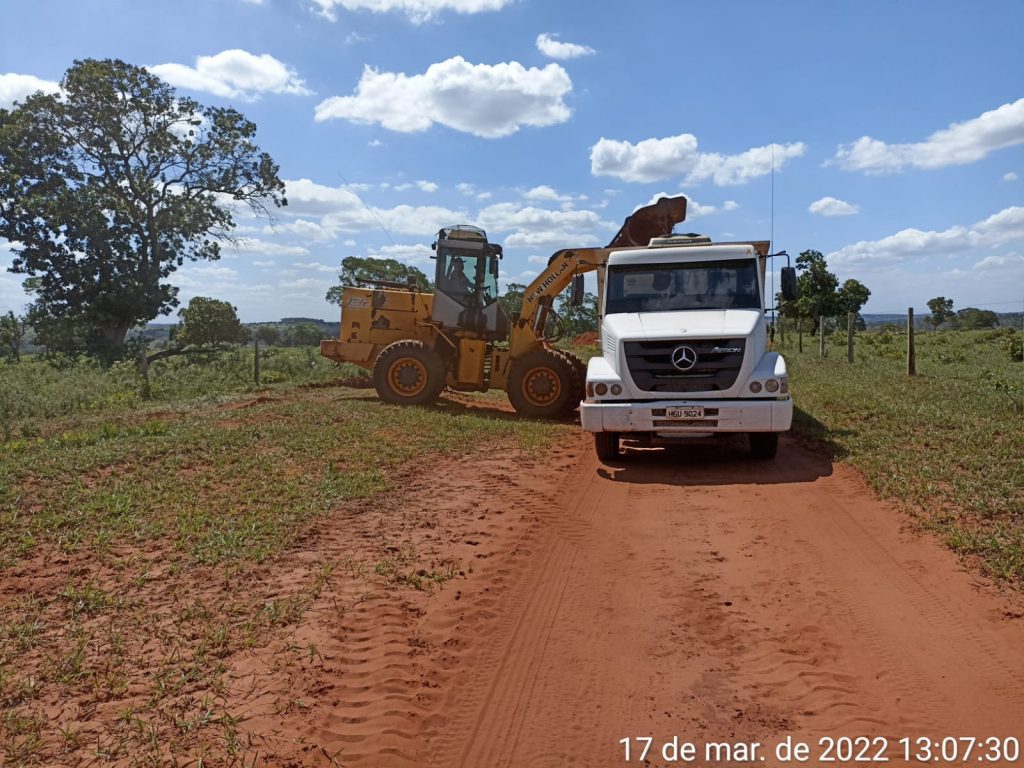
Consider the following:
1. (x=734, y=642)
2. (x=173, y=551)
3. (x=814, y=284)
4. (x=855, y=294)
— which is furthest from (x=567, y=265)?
(x=855, y=294)

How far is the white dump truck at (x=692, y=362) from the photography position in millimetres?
8258

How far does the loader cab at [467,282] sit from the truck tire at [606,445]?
560cm

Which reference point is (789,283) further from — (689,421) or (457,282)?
(457,282)

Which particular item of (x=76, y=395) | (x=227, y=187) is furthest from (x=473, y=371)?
(x=227, y=187)

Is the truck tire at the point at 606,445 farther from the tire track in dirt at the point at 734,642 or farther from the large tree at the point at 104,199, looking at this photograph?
the large tree at the point at 104,199

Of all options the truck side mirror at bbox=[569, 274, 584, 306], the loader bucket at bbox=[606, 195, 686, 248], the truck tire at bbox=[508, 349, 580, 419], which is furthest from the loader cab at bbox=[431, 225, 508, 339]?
the truck side mirror at bbox=[569, 274, 584, 306]

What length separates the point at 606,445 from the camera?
8938 mm

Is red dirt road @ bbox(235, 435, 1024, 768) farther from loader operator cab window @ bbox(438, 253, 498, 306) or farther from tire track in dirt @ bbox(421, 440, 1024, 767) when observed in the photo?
loader operator cab window @ bbox(438, 253, 498, 306)

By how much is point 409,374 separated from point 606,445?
19.6 feet

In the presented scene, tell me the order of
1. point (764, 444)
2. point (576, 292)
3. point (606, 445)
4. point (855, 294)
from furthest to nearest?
point (855, 294) < point (576, 292) < point (606, 445) < point (764, 444)

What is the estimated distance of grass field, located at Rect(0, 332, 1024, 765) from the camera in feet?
11.6

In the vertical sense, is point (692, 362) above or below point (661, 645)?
above

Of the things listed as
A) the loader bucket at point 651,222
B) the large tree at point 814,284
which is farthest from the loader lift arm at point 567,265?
the large tree at point 814,284

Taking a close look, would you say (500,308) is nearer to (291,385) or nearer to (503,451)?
(503,451)
